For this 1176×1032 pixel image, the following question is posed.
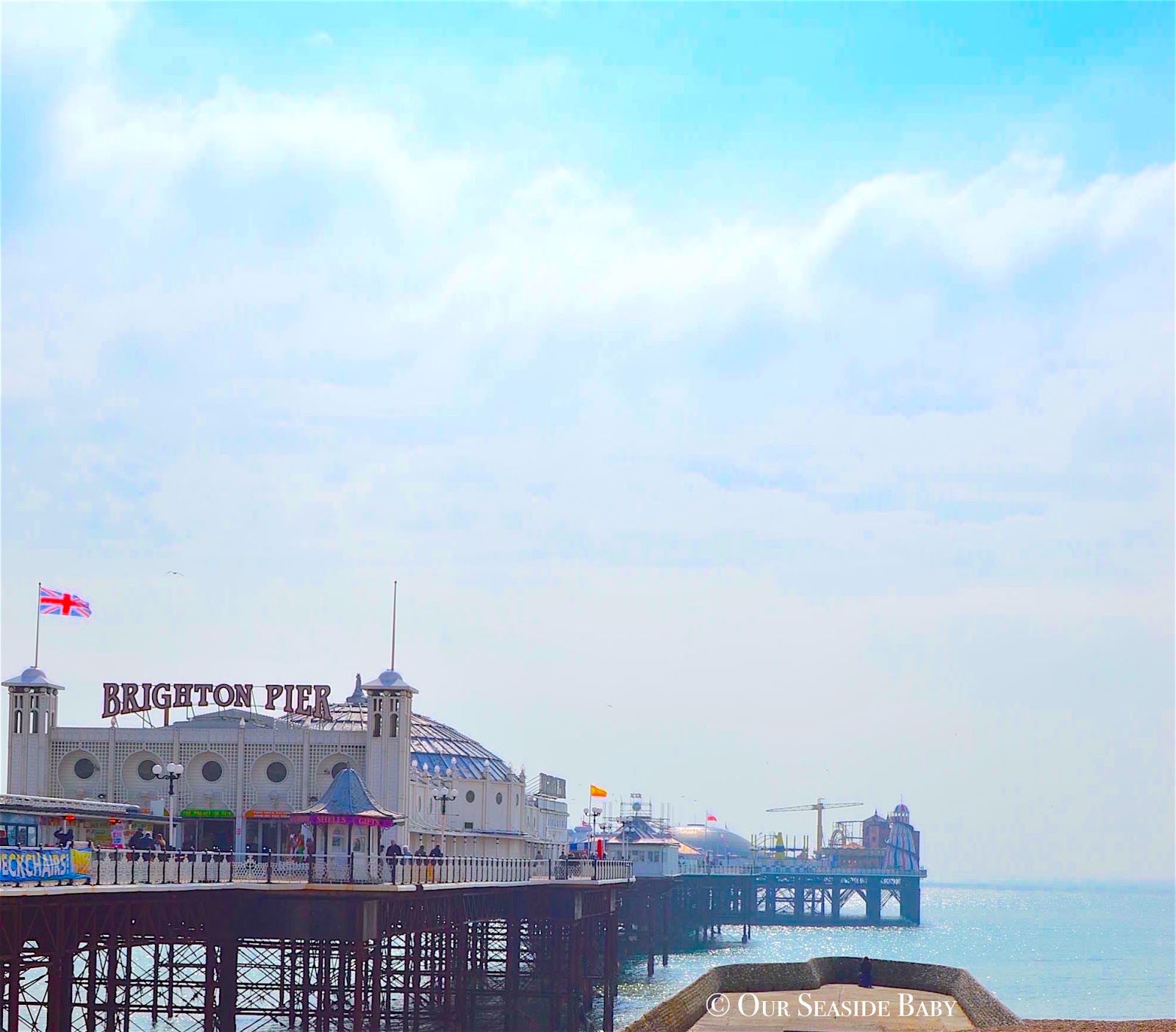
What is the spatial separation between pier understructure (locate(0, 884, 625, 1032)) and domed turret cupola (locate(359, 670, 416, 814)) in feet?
15.4

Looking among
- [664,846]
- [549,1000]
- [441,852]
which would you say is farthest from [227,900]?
[664,846]

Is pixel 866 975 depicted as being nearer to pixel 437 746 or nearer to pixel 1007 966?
pixel 437 746

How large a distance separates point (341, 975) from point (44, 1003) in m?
14.2

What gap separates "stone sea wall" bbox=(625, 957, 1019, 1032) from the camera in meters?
70.9

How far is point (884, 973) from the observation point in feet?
289

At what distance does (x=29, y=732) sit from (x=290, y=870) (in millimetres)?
20903

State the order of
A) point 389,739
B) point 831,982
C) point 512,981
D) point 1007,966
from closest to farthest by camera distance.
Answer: point 389,739 < point 512,981 < point 831,982 < point 1007,966

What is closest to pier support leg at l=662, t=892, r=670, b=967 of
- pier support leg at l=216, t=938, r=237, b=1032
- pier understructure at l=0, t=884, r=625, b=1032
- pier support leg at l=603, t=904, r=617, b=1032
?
pier understructure at l=0, t=884, r=625, b=1032

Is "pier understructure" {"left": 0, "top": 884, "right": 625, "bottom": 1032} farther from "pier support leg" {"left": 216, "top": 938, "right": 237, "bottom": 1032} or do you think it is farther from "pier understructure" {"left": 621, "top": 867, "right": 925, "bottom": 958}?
"pier understructure" {"left": 621, "top": 867, "right": 925, "bottom": 958}

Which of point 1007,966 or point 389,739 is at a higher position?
point 389,739

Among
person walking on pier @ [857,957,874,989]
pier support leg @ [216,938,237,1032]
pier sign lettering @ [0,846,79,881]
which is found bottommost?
person walking on pier @ [857,957,874,989]

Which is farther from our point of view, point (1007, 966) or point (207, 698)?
point (1007, 966)

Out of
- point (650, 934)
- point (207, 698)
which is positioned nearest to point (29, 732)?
point (207, 698)

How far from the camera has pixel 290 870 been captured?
174ft
